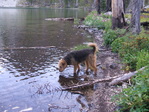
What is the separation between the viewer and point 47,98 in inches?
213

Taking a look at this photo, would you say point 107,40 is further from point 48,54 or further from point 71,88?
point 71,88

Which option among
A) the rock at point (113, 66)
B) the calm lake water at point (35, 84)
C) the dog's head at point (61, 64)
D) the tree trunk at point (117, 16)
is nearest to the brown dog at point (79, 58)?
the dog's head at point (61, 64)

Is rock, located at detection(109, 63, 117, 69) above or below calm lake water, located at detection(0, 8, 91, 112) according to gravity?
above

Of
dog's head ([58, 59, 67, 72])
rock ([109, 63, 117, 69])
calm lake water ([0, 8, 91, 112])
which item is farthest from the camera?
rock ([109, 63, 117, 69])

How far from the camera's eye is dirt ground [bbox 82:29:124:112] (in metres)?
4.75

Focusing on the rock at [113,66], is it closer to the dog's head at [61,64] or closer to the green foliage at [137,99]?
the dog's head at [61,64]

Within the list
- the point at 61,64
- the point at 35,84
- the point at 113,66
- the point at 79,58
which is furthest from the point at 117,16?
the point at 35,84

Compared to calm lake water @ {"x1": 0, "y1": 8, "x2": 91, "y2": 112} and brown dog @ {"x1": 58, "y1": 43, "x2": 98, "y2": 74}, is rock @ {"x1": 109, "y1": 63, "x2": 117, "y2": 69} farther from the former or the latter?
calm lake water @ {"x1": 0, "y1": 8, "x2": 91, "y2": 112}

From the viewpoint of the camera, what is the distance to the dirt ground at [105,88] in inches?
187

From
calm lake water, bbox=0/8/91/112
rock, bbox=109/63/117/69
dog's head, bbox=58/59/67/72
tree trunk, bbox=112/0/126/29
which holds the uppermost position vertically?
tree trunk, bbox=112/0/126/29

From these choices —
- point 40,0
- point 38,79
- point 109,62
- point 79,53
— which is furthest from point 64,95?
point 40,0

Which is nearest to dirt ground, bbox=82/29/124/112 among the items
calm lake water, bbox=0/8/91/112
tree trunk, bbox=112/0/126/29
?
calm lake water, bbox=0/8/91/112

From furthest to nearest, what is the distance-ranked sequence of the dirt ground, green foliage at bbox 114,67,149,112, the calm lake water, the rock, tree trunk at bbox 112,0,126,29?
tree trunk at bbox 112,0,126,29 → the rock → the calm lake water → the dirt ground → green foliage at bbox 114,67,149,112

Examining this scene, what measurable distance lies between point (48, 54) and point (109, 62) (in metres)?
3.55
